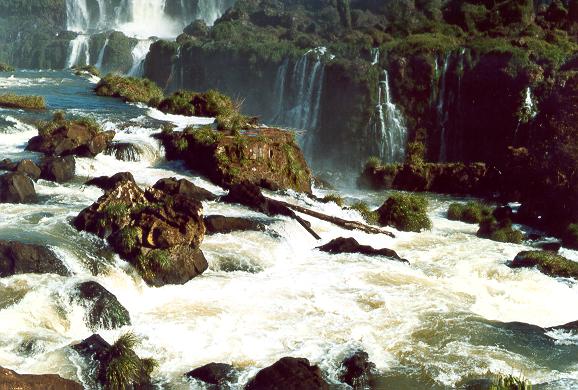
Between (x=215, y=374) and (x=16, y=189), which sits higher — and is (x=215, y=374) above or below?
below

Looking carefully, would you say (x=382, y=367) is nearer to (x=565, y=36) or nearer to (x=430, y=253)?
(x=430, y=253)

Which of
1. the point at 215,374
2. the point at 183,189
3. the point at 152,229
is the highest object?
the point at 183,189

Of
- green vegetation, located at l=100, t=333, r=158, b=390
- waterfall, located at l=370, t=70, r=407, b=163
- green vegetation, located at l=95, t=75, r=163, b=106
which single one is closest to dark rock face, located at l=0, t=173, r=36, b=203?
green vegetation, located at l=100, t=333, r=158, b=390

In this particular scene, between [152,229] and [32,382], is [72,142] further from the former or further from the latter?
[32,382]

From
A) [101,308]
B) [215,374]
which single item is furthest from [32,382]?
[101,308]

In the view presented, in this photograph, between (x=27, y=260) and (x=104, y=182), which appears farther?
(x=104, y=182)

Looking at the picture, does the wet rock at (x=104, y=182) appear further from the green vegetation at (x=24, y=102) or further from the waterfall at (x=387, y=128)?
the waterfall at (x=387, y=128)

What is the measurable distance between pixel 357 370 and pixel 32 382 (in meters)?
5.38

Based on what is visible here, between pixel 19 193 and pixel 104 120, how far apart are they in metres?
10.3

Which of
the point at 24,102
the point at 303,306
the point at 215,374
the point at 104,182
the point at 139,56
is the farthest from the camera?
the point at 139,56

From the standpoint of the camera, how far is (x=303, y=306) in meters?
14.5

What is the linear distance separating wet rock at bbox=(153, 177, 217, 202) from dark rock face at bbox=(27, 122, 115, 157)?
192 inches

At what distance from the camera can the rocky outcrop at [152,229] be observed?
15039mm

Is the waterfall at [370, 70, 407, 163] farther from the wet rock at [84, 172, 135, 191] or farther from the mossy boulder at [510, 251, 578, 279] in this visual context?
the wet rock at [84, 172, 135, 191]
